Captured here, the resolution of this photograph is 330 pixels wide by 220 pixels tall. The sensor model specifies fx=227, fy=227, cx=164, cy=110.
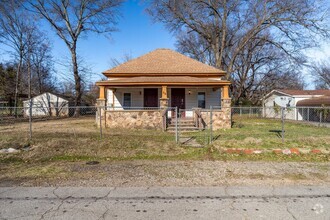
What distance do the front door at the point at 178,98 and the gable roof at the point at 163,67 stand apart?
4.62 feet

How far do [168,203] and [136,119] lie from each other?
10017 millimetres

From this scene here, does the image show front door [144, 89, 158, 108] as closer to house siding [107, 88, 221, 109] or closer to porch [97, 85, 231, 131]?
porch [97, 85, 231, 131]

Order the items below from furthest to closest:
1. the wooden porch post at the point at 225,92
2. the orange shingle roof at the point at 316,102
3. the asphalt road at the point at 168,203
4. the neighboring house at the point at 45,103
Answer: the neighboring house at the point at 45,103
the orange shingle roof at the point at 316,102
the wooden porch post at the point at 225,92
the asphalt road at the point at 168,203

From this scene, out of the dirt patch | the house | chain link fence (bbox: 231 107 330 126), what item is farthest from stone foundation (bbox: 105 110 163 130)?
chain link fence (bbox: 231 107 330 126)

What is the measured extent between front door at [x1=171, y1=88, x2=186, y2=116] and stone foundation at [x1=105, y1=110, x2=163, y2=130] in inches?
180

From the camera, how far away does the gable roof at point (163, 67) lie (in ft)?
57.8

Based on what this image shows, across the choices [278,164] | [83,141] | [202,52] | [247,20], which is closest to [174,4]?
[247,20]

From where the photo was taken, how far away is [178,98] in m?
17.9

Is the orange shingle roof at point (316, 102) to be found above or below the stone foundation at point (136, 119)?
above

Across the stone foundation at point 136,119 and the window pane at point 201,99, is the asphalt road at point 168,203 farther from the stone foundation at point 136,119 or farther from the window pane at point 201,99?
the window pane at point 201,99

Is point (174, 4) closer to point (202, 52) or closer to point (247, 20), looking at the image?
point (247, 20)

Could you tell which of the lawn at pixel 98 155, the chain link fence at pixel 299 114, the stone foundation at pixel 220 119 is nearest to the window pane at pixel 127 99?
the stone foundation at pixel 220 119

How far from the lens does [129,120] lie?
13.5 m

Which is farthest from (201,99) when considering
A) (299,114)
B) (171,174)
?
(299,114)
